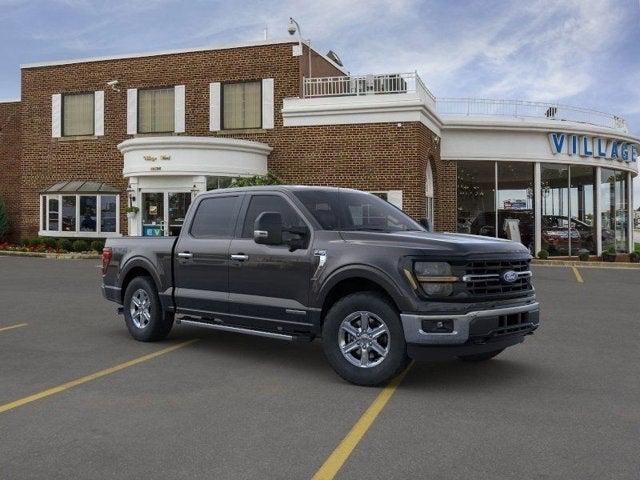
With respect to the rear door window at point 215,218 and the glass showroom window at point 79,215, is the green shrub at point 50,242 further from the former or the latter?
the rear door window at point 215,218

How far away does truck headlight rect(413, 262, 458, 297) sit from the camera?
5918mm

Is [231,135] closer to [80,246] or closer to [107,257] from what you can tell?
[80,246]

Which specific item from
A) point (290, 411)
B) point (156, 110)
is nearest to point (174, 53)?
point (156, 110)

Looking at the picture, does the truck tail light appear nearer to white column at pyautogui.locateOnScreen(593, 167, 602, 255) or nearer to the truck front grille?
the truck front grille

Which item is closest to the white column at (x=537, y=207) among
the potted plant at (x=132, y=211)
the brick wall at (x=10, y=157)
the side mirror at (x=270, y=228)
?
the potted plant at (x=132, y=211)

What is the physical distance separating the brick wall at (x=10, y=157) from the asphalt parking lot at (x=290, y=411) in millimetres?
23263

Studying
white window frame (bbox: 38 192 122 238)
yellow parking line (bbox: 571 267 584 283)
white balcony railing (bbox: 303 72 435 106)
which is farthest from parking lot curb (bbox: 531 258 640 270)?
white window frame (bbox: 38 192 122 238)

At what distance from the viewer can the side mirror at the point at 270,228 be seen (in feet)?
22.0

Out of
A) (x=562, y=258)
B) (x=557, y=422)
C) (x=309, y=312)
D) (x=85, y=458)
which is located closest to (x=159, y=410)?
(x=85, y=458)

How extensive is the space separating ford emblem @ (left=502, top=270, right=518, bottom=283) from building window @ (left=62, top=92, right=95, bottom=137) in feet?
80.5

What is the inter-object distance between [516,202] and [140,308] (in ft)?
66.9

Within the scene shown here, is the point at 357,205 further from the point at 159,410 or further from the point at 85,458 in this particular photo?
the point at 85,458

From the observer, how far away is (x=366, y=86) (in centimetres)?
2355

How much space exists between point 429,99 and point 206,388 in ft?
65.6
